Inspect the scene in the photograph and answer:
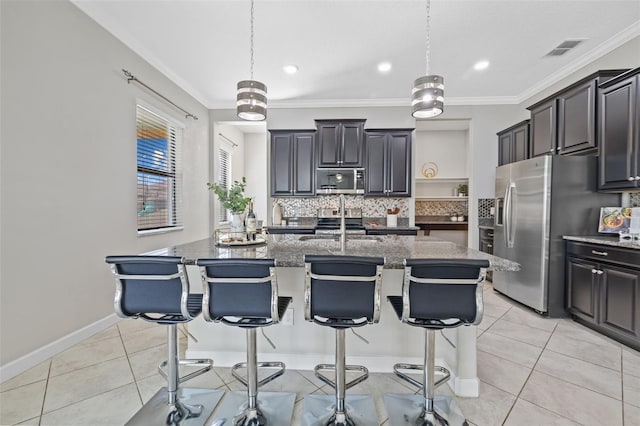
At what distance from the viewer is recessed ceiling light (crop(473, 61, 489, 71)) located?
3.72m

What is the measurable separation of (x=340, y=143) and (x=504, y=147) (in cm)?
259

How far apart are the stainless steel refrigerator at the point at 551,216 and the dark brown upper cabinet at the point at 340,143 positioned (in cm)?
225

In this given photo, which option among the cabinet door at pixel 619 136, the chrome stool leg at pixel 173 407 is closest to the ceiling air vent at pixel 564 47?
the cabinet door at pixel 619 136

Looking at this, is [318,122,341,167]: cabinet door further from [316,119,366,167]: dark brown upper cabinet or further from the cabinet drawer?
the cabinet drawer

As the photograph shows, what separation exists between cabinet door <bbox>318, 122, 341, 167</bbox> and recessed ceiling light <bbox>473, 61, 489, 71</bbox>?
2.03m

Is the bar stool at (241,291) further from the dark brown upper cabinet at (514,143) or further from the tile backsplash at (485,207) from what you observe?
the tile backsplash at (485,207)

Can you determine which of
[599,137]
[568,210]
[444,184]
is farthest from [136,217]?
[444,184]

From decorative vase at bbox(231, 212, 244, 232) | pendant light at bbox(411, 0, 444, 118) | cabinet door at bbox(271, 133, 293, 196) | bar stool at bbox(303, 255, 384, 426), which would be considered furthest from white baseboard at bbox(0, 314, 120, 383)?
pendant light at bbox(411, 0, 444, 118)

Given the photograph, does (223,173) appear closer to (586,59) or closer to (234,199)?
(234,199)

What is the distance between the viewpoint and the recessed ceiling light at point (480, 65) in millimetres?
3717

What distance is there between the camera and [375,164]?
475 centimetres

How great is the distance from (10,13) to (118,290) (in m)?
2.22

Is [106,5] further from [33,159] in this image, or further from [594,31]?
[594,31]

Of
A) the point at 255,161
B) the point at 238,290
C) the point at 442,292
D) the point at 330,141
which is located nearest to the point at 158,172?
the point at 330,141
